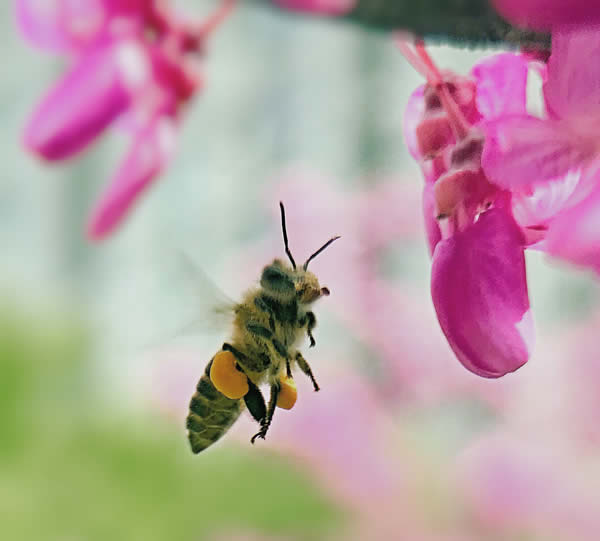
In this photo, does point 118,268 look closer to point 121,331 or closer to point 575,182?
point 121,331

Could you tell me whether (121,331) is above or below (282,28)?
below

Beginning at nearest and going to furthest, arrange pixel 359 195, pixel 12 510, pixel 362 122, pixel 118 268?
1. pixel 12 510
2. pixel 359 195
3. pixel 362 122
4. pixel 118 268

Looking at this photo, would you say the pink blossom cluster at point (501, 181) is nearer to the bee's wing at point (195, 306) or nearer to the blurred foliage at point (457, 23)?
the blurred foliage at point (457, 23)

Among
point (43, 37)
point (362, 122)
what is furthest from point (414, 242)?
point (43, 37)

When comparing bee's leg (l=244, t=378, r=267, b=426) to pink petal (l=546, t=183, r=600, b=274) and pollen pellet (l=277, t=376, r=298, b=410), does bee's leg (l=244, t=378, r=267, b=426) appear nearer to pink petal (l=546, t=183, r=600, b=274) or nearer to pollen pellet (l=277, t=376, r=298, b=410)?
pollen pellet (l=277, t=376, r=298, b=410)

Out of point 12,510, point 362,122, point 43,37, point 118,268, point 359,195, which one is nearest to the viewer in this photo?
point 43,37

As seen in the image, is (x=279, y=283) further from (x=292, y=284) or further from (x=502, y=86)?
(x=502, y=86)
